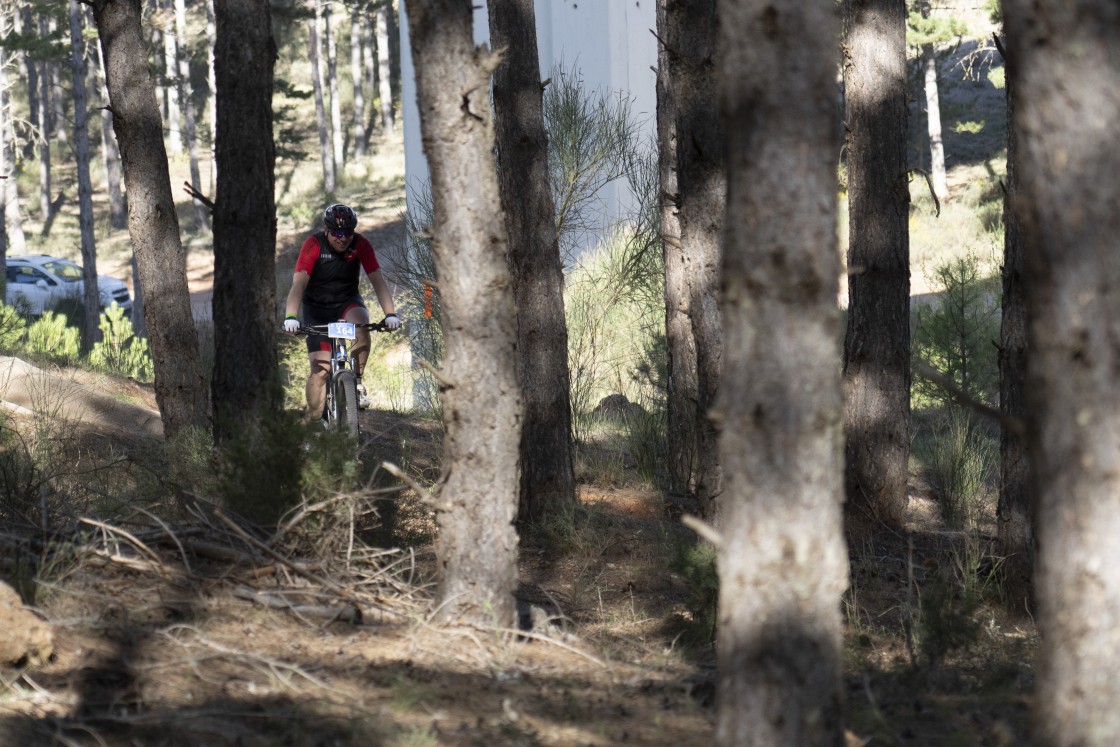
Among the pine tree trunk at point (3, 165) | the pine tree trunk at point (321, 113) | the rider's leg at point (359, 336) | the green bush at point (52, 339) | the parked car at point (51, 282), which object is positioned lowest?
the rider's leg at point (359, 336)

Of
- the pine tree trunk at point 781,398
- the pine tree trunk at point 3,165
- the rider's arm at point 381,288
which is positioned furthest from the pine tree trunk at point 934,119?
the pine tree trunk at point 781,398

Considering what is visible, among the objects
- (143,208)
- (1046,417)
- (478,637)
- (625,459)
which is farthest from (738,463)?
(625,459)

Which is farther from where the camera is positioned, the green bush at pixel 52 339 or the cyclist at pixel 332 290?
the green bush at pixel 52 339

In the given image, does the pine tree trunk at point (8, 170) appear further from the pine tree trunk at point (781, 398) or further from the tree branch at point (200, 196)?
the pine tree trunk at point (781, 398)

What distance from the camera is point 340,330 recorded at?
8273 mm

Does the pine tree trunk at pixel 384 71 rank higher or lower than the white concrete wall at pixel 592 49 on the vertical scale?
higher

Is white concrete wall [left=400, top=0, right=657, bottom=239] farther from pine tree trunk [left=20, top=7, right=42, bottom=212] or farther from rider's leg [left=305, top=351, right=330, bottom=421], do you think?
pine tree trunk [left=20, top=7, right=42, bottom=212]

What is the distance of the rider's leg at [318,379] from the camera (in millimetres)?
8547

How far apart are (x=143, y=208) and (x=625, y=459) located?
4.62m

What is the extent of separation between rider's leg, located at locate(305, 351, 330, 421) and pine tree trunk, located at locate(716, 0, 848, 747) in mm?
5603

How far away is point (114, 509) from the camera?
6.02m

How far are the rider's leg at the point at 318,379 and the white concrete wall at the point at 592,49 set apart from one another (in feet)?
38.5

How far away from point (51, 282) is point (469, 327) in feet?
89.4

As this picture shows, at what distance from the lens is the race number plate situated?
8266mm
